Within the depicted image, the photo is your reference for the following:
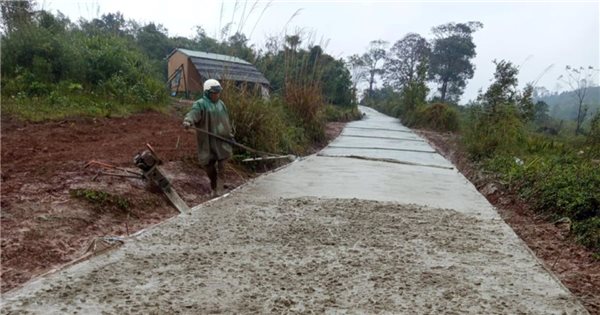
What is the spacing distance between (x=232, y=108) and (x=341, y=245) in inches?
102

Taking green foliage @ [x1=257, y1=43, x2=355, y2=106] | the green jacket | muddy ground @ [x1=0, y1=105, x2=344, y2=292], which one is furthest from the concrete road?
green foliage @ [x1=257, y1=43, x2=355, y2=106]

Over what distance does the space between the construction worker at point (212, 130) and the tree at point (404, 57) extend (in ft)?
95.1

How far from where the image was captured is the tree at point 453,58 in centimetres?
2827

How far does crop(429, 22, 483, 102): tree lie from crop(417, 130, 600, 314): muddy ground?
25.1 m

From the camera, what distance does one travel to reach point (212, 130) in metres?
3.93

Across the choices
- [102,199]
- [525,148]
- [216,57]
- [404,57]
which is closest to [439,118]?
[525,148]

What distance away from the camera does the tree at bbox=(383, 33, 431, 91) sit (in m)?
32.8

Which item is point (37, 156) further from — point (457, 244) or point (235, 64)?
point (457, 244)

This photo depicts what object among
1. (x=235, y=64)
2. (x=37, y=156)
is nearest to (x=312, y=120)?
(x=235, y=64)

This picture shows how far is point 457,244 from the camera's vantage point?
279cm

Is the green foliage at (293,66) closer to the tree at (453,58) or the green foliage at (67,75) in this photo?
the green foliage at (67,75)

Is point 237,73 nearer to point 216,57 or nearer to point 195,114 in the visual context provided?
point 195,114

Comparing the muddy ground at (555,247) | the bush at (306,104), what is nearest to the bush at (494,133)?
the muddy ground at (555,247)

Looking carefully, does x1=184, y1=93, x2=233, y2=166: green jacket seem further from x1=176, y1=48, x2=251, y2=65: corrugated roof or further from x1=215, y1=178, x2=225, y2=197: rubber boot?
x1=176, y1=48, x2=251, y2=65: corrugated roof
